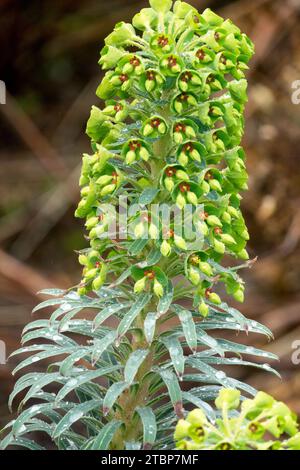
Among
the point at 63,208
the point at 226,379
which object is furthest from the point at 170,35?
the point at 63,208

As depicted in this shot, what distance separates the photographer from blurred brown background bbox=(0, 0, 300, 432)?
5.36 meters

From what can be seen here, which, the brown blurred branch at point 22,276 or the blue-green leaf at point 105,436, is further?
the brown blurred branch at point 22,276

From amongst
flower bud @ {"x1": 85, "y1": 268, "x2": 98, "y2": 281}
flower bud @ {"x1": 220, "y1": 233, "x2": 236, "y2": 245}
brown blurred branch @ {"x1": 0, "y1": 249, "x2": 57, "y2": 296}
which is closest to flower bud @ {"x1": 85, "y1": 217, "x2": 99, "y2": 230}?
flower bud @ {"x1": 85, "y1": 268, "x2": 98, "y2": 281}

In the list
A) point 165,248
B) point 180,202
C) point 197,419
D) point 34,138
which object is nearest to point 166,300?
point 165,248

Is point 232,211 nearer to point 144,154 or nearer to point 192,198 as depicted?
point 192,198

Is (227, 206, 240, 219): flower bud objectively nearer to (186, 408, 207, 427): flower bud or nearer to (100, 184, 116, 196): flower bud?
(100, 184, 116, 196): flower bud

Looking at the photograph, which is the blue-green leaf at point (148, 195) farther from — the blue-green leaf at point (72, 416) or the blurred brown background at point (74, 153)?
the blurred brown background at point (74, 153)

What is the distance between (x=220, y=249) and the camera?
1.93 m

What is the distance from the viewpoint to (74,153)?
6660 millimetres

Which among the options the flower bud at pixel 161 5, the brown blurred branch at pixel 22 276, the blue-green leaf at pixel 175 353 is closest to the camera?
the blue-green leaf at pixel 175 353

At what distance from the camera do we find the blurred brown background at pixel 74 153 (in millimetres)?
5355

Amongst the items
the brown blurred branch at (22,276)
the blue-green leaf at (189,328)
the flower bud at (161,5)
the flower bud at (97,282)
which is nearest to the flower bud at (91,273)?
the flower bud at (97,282)

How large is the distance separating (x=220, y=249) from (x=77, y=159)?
469cm
